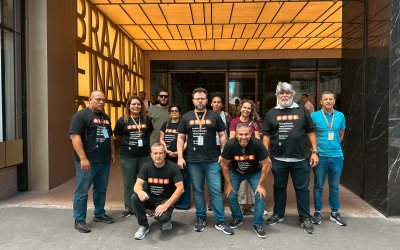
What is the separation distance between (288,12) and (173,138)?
6.56 metres

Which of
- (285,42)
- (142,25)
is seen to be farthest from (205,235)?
(285,42)

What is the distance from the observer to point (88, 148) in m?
4.18

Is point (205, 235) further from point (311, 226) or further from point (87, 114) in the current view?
point (87, 114)

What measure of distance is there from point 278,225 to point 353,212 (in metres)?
1.25

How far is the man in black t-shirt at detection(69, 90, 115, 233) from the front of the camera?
13.2 ft

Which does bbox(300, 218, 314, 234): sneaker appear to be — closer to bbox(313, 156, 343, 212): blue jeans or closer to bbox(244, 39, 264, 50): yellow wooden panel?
bbox(313, 156, 343, 212): blue jeans

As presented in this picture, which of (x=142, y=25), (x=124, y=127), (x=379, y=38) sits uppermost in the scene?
(x=142, y=25)

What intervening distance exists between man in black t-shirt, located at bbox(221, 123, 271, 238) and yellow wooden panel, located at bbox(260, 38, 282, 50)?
34.2 feet

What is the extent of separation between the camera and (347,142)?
618cm

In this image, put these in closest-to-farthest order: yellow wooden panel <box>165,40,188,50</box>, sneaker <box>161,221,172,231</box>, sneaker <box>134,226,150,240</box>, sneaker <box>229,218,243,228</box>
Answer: sneaker <box>134,226,150,240</box> < sneaker <box>161,221,172,231</box> < sneaker <box>229,218,243,228</box> < yellow wooden panel <box>165,40,188,50</box>

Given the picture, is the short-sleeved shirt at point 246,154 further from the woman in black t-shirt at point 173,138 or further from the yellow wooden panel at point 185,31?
the yellow wooden panel at point 185,31

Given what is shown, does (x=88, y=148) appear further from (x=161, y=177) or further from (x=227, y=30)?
(x=227, y=30)

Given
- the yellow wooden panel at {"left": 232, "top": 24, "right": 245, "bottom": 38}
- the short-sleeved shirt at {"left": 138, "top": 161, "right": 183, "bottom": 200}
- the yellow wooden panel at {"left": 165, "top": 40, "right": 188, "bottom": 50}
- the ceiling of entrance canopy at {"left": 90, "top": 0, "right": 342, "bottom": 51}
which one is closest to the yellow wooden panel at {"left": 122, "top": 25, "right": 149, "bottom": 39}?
the ceiling of entrance canopy at {"left": 90, "top": 0, "right": 342, "bottom": 51}

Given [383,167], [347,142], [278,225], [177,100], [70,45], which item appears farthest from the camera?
[177,100]
